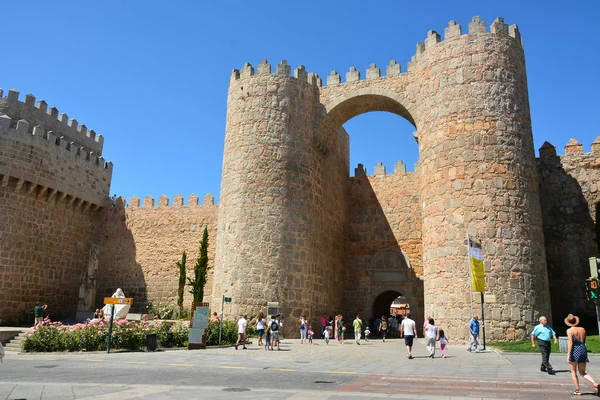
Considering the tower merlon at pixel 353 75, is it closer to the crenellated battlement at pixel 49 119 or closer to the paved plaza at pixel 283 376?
the paved plaza at pixel 283 376

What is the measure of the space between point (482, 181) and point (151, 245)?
19.5 metres

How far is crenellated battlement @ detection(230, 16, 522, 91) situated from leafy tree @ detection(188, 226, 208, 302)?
29.8ft

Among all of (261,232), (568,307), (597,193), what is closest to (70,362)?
(261,232)

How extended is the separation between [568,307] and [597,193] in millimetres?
4963

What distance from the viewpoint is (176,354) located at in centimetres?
1302

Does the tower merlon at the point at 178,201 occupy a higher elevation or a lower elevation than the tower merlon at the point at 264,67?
lower

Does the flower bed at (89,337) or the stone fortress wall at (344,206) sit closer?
the flower bed at (89,337)

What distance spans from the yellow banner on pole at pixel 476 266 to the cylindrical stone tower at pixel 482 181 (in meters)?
0.86

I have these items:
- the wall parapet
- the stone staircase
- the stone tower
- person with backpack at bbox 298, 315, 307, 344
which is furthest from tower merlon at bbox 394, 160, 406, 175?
the stone staircase

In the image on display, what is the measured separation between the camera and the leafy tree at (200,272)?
2444cm

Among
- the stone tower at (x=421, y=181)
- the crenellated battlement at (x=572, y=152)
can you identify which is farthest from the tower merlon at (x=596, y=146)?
the stone tower at (x=421, y=181)

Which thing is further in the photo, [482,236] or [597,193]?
[597,193]

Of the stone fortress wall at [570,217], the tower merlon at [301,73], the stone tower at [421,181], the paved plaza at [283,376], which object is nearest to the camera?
the paved plaza at [283,376]

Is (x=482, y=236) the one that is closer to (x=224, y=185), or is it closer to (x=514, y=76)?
(x=514, y=76)
